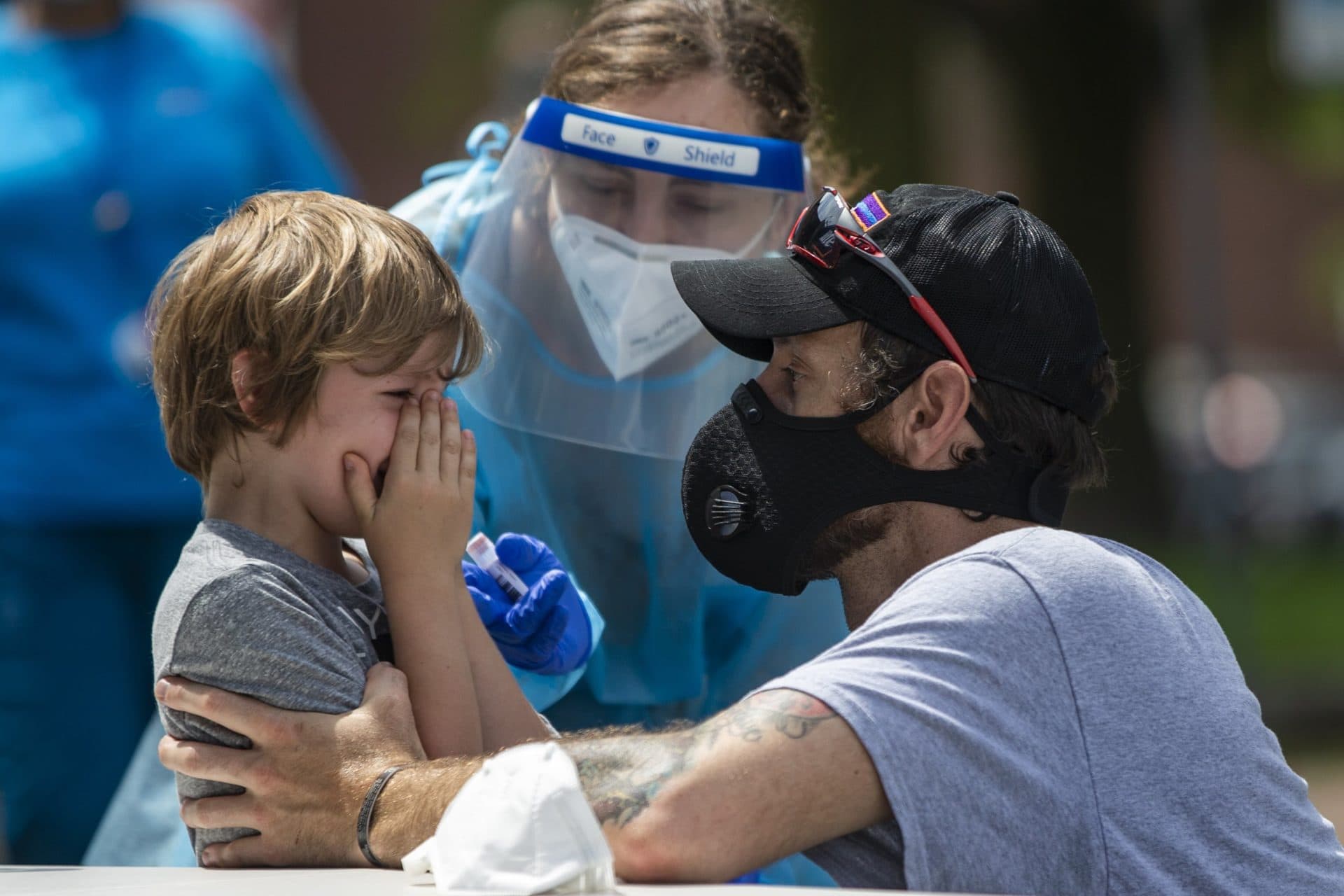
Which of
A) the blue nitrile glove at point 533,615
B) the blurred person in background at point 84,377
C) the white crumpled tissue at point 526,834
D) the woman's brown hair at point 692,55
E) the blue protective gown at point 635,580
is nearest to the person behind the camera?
the white crumpled tissue at point 526,834

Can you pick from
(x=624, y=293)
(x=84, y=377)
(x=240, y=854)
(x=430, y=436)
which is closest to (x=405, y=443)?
(x=430, y=436)

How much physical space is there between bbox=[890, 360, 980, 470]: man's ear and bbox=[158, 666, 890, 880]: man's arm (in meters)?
0.54

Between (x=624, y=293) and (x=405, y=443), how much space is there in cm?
73

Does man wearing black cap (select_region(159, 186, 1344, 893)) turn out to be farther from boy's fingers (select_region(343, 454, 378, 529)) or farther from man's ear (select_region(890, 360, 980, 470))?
boy's fingers (select_region(343, 454, 378, 529))

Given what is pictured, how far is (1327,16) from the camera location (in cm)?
1467

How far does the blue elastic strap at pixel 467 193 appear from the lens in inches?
121

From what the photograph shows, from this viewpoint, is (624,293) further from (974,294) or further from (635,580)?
(974,294)

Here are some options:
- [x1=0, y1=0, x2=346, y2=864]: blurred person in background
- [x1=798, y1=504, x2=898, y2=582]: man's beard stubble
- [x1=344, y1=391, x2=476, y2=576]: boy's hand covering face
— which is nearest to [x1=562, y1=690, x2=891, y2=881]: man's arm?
[x1=798, y1=504, x2=898, y2=582]: man's beard stubble

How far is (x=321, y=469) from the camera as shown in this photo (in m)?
2.42

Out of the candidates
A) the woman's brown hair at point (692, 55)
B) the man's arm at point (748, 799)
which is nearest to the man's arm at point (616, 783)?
the man's arm at point (748, 799)

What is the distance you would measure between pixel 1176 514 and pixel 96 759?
10.3 m

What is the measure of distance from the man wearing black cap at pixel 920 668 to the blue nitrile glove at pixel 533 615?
32 cm

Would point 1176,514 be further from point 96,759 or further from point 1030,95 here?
point 96,759

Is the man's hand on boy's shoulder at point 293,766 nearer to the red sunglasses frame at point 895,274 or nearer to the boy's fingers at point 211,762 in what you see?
the boy's fingers at point 211,762
